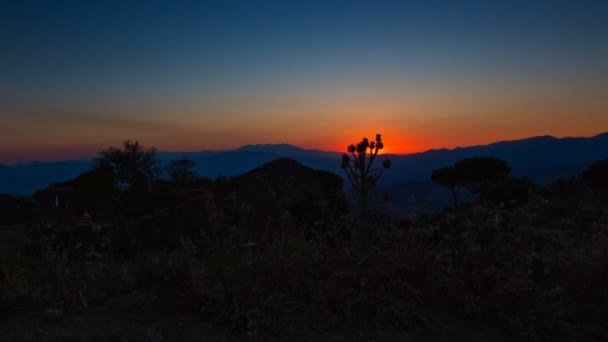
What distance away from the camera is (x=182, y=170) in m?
29.8

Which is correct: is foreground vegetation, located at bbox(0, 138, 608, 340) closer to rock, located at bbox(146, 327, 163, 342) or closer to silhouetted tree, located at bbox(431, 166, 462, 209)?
rock, located at bbox(146, 327, 163, 342)

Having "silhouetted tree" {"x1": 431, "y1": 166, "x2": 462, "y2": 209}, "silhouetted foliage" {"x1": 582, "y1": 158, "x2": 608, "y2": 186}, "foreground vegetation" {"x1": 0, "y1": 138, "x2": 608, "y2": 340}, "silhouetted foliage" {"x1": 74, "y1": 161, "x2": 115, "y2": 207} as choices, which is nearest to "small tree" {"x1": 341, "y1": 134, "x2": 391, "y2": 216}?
"foreground vegetation" {"x1": 0, "y1": 138, "x2": 608, "y2": 340}

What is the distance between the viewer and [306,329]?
3445 mm

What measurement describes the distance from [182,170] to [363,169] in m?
27.5

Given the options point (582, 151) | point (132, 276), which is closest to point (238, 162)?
point (582, 151)

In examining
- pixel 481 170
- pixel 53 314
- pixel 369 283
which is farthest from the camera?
pixel 481 170

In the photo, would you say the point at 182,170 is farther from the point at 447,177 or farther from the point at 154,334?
the point at 154,334

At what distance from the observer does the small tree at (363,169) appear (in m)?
3.87

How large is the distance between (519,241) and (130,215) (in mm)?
14958

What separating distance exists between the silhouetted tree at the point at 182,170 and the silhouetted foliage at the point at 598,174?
85.2ft

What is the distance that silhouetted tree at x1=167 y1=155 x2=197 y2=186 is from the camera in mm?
28756

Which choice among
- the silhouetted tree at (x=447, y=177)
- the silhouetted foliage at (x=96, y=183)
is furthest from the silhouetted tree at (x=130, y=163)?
the silhouetted tree at (x=447, y=177)

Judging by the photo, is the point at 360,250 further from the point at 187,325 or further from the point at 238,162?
the point at 238,162

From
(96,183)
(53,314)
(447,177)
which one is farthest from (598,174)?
(53,314)
